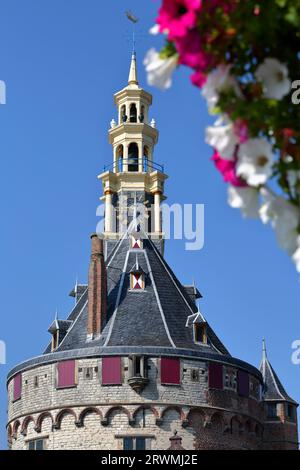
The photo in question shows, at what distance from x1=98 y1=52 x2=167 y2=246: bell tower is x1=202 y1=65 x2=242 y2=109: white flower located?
169 ft

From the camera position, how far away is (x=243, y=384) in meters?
Result: 49.9

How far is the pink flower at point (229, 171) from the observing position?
6.28 meters

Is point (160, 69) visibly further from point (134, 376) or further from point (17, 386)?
point (17, 386)

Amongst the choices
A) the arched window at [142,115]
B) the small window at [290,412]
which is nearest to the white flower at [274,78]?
the small window at [290,412]

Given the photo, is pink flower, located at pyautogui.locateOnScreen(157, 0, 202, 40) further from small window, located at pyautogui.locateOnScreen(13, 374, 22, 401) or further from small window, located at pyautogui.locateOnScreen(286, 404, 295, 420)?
small window, located at pyautogui.locateOnScreen(286, 404, 295, 420)

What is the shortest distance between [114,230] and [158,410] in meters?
14.8

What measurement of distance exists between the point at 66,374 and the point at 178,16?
140 feet

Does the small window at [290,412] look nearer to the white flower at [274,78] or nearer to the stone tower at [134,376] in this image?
the stone tower at [134,376]

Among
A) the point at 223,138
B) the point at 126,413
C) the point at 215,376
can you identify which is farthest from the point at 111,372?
the point at 223,138

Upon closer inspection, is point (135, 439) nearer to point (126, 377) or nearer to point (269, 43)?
point (126, 377)

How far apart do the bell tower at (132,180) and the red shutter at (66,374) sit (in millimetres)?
11852

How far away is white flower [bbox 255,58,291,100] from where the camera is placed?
593 centimetres
